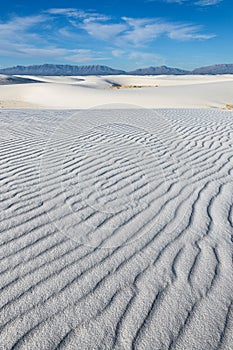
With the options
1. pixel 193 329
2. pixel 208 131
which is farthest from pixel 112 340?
pixel 208 131

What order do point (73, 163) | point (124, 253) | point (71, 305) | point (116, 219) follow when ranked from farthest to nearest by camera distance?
point (73, 163), point (116, 219), point (124, 253), point (71, 305)

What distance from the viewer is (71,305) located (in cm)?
210

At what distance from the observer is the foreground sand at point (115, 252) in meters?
1.93

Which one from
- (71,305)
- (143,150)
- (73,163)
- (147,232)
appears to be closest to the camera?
(71,305)

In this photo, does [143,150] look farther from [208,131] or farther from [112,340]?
[112,340]

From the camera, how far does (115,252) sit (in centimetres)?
273

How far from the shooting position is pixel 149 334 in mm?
1906

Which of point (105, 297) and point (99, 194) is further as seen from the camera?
point (99, 194)

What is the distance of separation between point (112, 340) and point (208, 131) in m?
7.09

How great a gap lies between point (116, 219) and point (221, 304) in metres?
1.39

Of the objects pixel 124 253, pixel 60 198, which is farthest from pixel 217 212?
pixel 60 198

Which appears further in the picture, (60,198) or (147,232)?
(60,198)

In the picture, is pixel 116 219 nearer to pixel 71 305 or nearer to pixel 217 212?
pixel 217 212

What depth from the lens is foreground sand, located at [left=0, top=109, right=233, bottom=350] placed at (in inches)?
76.1
